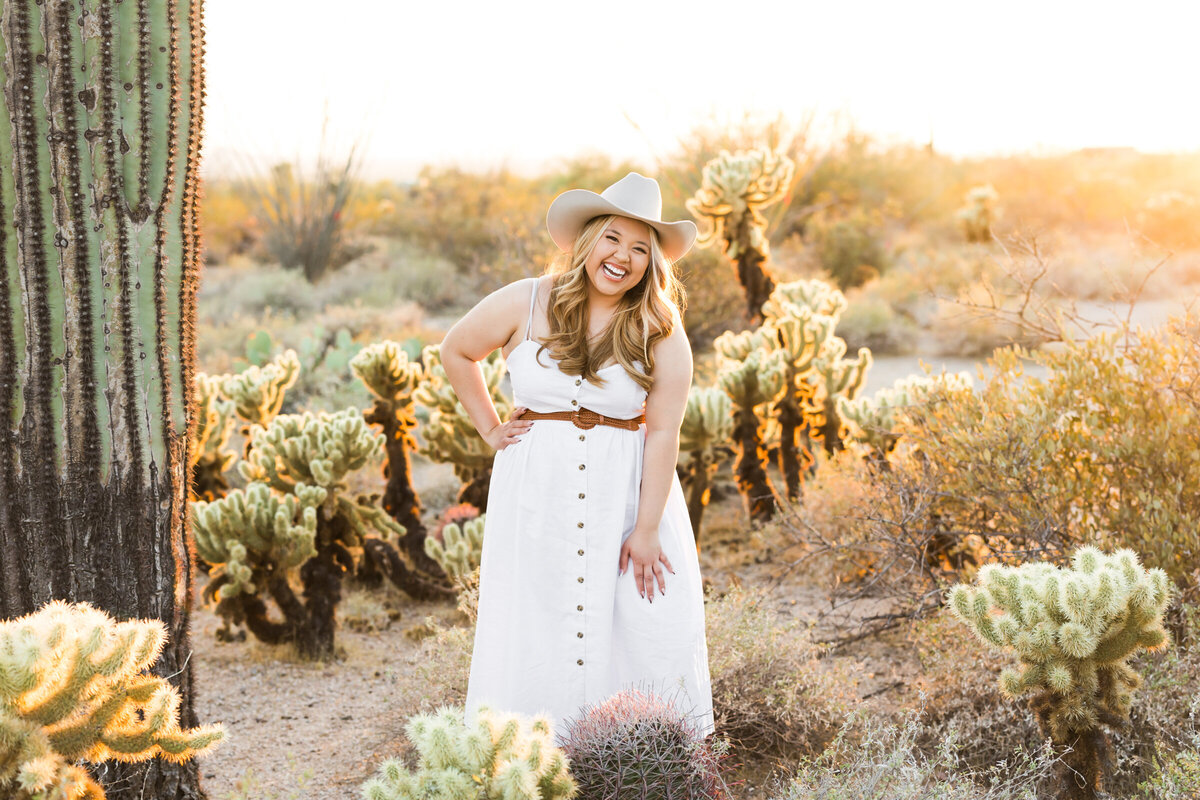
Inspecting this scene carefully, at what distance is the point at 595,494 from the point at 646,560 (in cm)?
24

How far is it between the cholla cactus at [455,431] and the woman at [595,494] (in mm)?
2406

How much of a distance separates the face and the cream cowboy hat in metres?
0.04

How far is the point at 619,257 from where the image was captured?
2715mm

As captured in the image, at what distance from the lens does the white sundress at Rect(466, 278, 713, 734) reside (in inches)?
107

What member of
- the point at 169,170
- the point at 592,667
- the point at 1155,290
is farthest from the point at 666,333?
the point at 1155,290

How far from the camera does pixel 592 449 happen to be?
275 centimetres

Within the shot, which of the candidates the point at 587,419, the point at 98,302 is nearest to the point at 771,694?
the point at 587,419

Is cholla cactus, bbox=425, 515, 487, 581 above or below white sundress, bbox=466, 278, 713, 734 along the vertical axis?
below

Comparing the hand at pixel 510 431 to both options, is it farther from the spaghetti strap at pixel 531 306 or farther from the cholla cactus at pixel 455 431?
the cholla cactus at pixel 455 431

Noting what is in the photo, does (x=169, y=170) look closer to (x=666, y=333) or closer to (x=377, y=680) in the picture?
(x=666, y=333)

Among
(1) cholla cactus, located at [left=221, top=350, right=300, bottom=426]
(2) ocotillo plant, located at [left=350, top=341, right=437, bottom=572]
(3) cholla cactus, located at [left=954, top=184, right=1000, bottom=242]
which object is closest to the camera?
(2) ocotillo plant, located at [left=350, top=341, right=437, bottom=572]

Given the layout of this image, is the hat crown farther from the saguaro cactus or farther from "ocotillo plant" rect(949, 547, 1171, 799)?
"ocotillo plant" rect(949, 547, 1171, 799)

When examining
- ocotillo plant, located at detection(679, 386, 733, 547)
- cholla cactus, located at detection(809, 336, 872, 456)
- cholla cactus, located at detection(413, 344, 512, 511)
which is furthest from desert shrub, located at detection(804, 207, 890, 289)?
cholla cactus, located at detection(413, 344, 512, 511)

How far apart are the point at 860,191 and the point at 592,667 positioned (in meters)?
19.0
